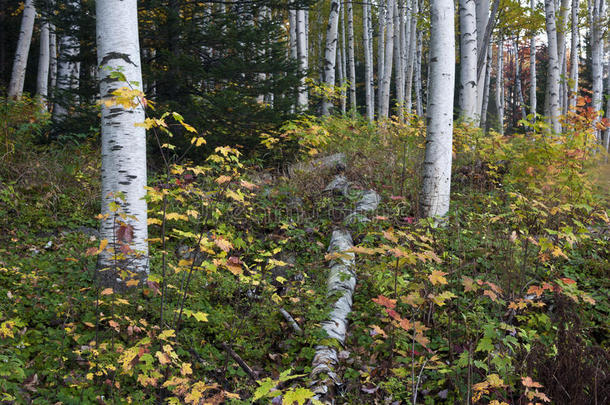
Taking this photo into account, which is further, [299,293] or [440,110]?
[440,110]

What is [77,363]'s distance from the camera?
2646 mm

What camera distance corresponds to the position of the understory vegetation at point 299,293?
2381 mm

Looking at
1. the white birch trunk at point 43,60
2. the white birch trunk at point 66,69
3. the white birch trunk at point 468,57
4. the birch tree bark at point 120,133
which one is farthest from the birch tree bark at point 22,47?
the white birch trunk at point 468,57

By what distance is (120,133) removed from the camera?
331 cm

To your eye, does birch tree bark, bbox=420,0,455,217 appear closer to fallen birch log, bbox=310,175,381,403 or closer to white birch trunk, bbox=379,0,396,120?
fallen birch log, bbox=310,175,381,403

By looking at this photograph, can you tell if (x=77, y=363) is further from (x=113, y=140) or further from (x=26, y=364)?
(x=113, y=140)

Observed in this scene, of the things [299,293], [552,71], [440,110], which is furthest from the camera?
[552,71]

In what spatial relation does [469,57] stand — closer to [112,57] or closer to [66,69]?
[112,57]

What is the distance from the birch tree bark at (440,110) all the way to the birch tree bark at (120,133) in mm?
3347

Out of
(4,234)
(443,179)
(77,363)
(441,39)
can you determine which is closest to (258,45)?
(441,39)

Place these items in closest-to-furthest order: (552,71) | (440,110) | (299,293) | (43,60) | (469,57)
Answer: (299,293)
(440,110)
(469,57)
(552,71)
(43,60)

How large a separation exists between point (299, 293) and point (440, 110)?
2.87 metres

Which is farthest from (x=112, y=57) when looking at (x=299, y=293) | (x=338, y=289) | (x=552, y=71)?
(x=552, y=71)

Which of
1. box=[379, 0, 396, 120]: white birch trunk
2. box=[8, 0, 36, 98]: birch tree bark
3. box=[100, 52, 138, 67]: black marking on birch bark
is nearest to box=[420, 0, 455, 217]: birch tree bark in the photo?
box=[100, 52, 138, 67]: black marking on birch bark
